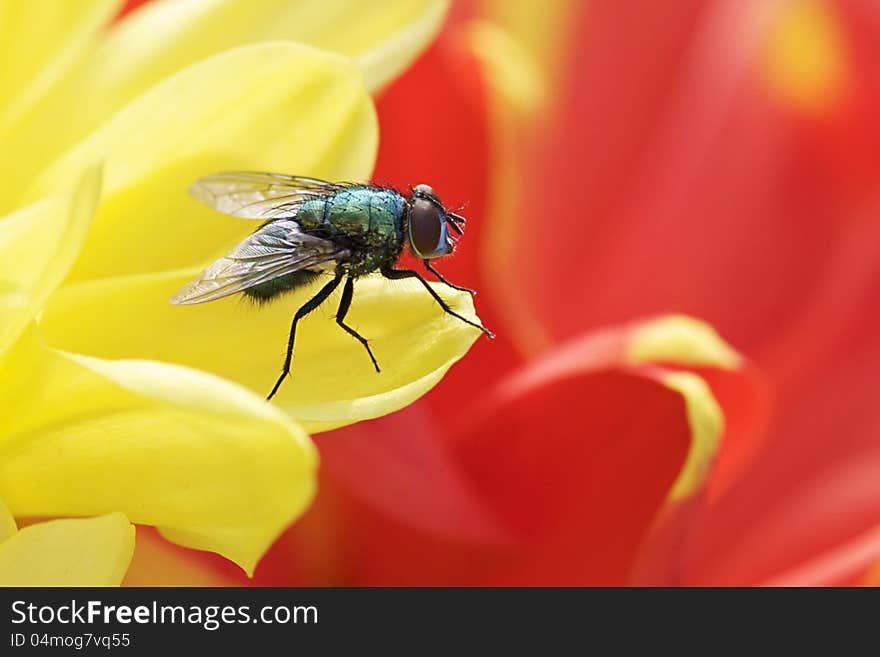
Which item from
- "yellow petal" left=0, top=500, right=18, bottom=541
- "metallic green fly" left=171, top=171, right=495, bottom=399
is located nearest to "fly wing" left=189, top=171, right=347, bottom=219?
"metallic green fly" left=171, top=171, right=495, bottom=399

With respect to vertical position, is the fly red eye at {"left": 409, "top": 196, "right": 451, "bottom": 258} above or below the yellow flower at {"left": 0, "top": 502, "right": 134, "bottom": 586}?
above

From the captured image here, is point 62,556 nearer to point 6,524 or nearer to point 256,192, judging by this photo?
point 6,524

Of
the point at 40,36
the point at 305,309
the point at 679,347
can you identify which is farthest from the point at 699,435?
the point at 40,36

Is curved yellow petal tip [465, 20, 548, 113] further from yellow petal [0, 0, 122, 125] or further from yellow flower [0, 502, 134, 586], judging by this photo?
yellow flower [0, 502, 134, 586]

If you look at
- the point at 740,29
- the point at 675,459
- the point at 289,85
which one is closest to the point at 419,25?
the point at 289,85

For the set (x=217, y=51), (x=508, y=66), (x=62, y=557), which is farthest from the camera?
(x=508, y=66)

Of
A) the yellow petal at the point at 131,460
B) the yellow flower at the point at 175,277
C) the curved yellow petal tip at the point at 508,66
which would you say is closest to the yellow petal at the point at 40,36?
the yellow flower at the point at 175,277
